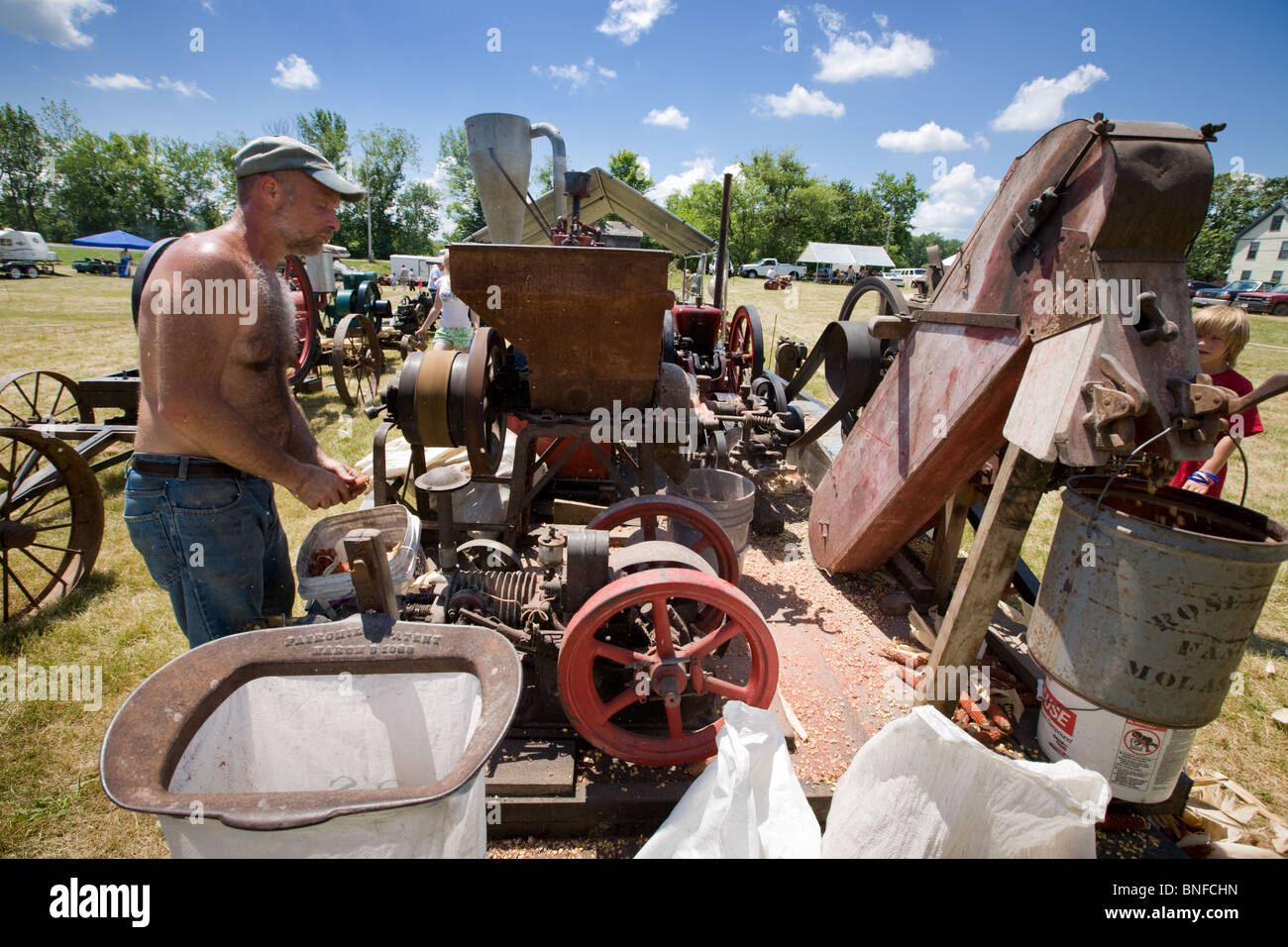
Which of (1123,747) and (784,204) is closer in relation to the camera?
(1123,747)

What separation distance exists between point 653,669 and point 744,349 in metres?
6.21

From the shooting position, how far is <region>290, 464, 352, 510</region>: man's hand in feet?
6.92

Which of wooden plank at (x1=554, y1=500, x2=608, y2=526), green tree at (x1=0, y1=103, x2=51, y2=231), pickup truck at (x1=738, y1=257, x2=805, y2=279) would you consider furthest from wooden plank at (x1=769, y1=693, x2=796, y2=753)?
green tree at (x1=0, y1=103, x2=51, y2=231)

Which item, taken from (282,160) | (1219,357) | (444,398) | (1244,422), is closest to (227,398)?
(282,160)

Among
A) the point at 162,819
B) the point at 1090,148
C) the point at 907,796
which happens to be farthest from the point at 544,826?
the point at 1090,148

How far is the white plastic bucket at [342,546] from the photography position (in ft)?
8.23

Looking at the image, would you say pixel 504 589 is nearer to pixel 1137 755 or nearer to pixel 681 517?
pixel 681 517

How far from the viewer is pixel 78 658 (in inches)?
126

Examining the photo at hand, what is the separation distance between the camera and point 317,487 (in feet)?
7.02

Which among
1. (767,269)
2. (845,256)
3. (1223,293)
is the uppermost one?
(845,256)

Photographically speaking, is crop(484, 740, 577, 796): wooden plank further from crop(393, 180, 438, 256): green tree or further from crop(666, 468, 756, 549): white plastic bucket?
crop(393, 180, 438, 256): green tree

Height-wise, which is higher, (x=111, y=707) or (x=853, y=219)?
(x=853, y=219)
